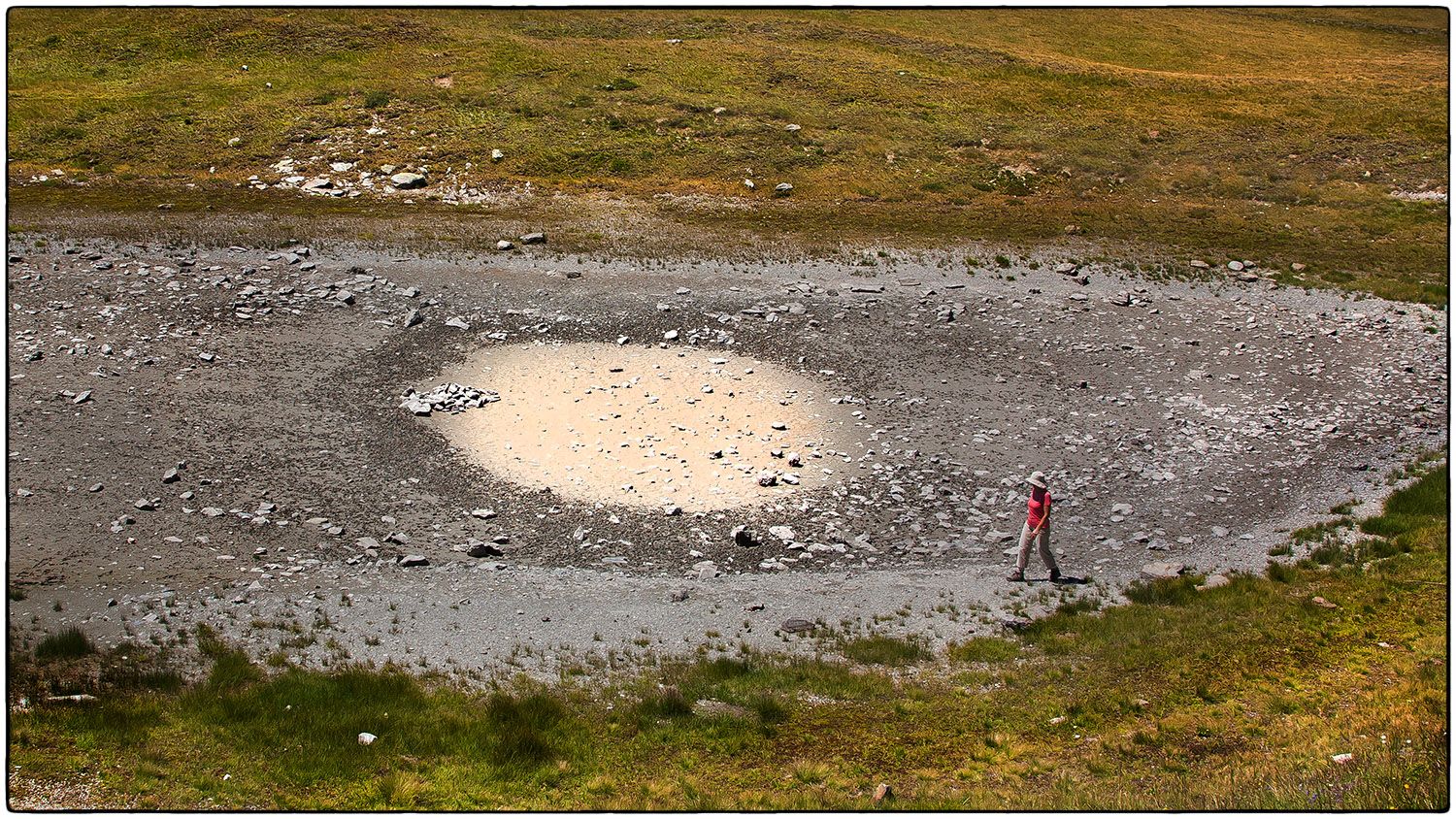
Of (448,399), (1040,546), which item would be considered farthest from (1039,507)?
(448,399)

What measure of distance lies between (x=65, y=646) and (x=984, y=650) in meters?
16.5

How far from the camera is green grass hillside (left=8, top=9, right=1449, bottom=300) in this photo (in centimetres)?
5022

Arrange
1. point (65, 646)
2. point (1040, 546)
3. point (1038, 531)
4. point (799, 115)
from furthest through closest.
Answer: point (799, 115) < point (1040, 546) < point (1038, 531) < point (65, 646)

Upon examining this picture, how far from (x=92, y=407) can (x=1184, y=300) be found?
3527 cm

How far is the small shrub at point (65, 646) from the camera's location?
18.8 metres

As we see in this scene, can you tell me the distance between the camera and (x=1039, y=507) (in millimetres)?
22219

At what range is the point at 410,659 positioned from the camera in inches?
773

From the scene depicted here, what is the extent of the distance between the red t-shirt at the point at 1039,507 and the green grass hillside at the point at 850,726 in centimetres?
210

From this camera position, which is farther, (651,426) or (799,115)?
(799,115)

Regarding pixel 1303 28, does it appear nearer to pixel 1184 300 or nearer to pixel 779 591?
pixel 1184 300

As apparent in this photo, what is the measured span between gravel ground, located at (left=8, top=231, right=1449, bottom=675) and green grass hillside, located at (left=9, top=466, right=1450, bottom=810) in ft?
5.34

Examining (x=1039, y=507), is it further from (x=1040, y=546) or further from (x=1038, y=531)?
(x=1040, y=546)

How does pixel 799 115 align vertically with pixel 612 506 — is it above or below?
above

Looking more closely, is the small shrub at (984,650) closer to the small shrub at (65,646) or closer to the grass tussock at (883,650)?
the grass tussock at (883,650)
